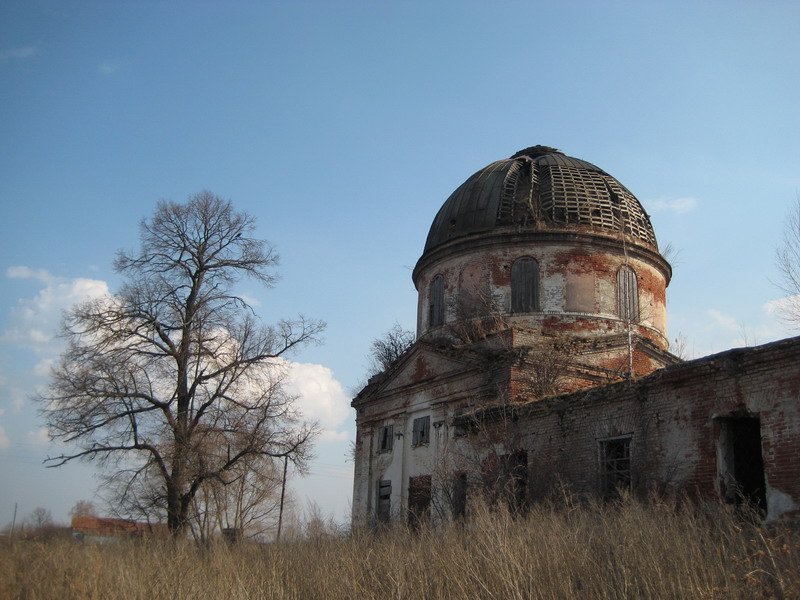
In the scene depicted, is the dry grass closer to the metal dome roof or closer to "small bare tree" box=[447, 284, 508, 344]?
"small bare tree" box=[447, 284, 508, 344]

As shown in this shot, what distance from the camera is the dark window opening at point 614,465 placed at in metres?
14.0

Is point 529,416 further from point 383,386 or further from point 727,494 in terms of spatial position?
point 383,386

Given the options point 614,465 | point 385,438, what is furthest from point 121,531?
point 614,465

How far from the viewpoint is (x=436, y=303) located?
2542 cm

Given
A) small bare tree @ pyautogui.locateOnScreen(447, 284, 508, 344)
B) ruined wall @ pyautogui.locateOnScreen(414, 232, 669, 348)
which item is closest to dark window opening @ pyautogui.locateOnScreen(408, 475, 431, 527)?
small bare tree @ pyautogui.locateOnScreen(447, 284, 508, 344)

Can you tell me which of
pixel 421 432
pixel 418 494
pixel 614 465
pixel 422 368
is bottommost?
pixel 418 494

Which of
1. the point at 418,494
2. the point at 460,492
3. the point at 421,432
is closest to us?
the point at 460,492

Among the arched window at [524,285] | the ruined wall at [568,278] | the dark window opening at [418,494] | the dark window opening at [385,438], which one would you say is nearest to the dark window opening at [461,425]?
the dark window opening at [418,494]

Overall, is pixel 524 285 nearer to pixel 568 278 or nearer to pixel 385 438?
pixel 568 278

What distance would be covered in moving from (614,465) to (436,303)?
11910mm

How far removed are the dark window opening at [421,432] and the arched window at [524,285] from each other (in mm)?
4340

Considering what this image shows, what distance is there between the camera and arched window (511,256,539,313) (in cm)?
2328

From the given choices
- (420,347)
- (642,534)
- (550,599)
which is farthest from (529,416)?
(550,599)

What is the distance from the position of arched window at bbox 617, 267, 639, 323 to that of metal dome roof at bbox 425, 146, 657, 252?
4.64 ft
